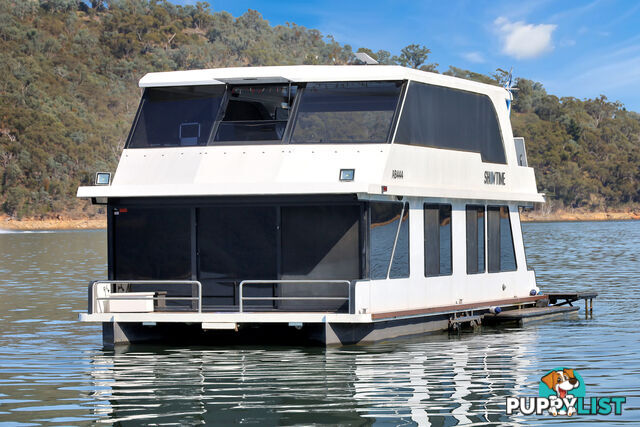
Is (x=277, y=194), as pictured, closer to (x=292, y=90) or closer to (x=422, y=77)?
(x=292, y=90)

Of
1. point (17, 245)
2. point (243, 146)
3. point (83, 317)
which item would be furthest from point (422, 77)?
point (17, 245)

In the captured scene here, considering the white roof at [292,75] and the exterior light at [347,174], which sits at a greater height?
the white roof at [292,75]

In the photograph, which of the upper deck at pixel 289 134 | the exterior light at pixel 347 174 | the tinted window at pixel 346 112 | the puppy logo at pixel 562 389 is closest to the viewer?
the puppy logo at pixel 562 389

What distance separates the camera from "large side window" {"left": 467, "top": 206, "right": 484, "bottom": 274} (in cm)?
1700

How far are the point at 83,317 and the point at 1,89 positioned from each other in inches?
3958

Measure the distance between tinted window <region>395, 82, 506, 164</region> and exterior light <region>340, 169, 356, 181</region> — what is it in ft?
4.24

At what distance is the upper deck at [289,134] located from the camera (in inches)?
584

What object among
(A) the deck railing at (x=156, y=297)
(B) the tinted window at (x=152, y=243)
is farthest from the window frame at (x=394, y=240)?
(B) the tinted window at (x=152, y=243)

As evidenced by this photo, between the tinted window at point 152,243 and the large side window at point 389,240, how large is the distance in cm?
297

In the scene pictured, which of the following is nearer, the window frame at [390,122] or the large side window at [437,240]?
the window frame at [390,122]

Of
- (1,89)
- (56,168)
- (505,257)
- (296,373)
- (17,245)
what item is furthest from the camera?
(1,89)

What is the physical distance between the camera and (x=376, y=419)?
34.0 feet

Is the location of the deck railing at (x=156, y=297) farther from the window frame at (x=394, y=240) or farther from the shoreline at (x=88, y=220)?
the shoreline at (x=88, y=220)

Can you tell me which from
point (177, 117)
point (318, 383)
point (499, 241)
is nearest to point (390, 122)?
point (177, 117)
